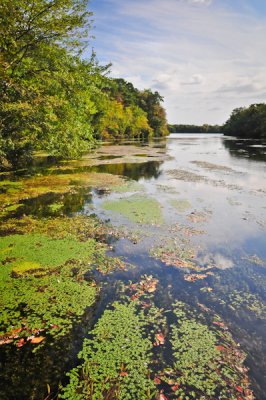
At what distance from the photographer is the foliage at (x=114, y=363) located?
4.66 metres

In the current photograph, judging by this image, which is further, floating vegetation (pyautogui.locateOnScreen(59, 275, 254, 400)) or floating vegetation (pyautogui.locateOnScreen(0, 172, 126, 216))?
floating vegetation (pyautogui.locateOnScreen(0, 172, 126, 216))

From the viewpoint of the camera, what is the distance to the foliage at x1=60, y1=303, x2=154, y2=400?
15.3 ft

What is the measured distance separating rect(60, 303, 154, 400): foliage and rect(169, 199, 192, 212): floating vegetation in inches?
380

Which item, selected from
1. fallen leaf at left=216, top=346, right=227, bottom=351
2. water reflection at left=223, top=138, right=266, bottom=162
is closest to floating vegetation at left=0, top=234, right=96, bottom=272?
fallen leaf at left=216, top=346, right=227, bottom=351

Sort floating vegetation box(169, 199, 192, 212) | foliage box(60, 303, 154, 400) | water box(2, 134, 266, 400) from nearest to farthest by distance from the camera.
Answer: foliage box(60, 303, 154, 400)
water box(2, 134, 266, 400)
floating vegetation box(169, 199, 192, 212)

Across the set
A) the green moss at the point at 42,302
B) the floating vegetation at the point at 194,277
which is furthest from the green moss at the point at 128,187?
the green moss at the point at 42,302

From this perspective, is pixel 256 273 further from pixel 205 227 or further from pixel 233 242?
pixel 205 227

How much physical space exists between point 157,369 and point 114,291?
8.88 ft

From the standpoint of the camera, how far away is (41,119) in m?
15.2

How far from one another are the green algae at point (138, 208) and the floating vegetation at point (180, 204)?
3.18 ft

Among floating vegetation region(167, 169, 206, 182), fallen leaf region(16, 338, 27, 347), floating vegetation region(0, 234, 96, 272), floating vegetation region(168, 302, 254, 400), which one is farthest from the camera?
floating vegetation region(167, 169, 206, 182)

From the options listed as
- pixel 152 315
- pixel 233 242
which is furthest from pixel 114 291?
pixel 233 242

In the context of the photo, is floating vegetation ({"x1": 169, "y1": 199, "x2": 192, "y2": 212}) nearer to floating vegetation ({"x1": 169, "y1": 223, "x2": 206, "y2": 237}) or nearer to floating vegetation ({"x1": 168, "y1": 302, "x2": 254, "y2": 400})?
floating vegetation ({"x1": 169, "y1": 223, "x2": 206, "y2": 237})

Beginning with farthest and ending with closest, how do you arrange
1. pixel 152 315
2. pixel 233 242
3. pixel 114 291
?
1. pixel 233 242
2. pixel 114 291
3. pixel 152 315
